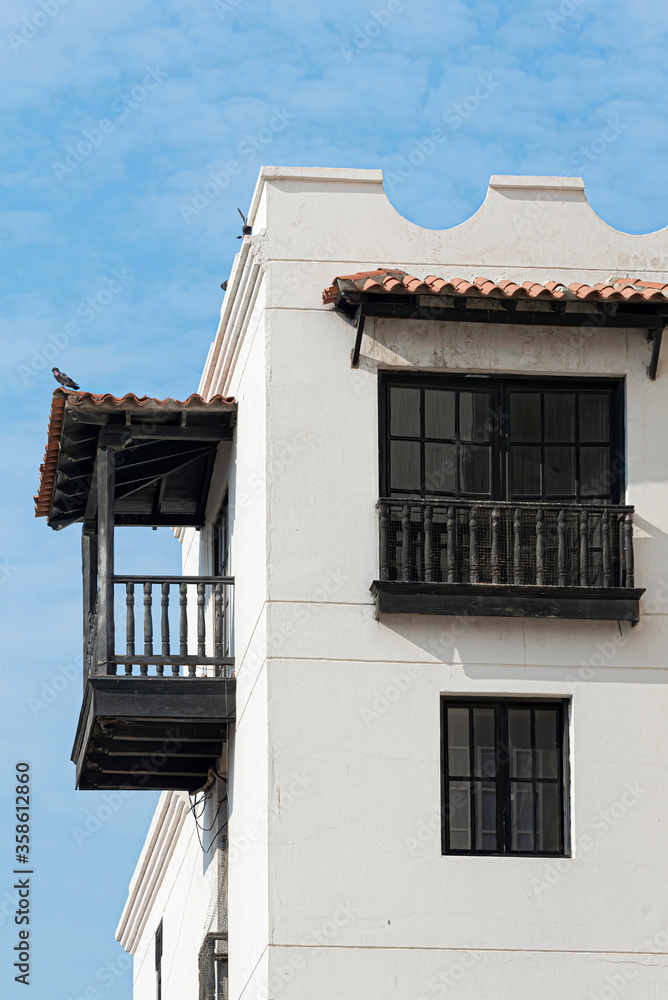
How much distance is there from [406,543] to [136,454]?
159 inches

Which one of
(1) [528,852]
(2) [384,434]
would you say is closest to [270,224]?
(2) [384,434]

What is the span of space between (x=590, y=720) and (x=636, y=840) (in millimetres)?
1145

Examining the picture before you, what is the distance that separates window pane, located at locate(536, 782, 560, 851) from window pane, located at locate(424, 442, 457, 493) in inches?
115

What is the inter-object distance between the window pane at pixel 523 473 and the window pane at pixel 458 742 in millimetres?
2200

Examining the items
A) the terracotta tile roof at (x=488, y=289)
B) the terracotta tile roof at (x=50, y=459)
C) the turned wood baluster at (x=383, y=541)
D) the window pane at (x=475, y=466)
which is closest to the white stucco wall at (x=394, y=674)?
the turned wood baluster at (x=383, y=541)

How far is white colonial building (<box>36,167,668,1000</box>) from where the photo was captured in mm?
17062

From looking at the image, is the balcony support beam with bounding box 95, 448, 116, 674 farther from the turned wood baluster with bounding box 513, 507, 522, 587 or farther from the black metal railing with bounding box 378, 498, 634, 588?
the turned wood baluster with bounding box 513, 507, 522, 587

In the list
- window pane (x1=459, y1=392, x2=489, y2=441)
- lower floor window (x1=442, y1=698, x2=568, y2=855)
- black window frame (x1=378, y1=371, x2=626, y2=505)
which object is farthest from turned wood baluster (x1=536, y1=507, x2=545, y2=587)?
lower floor window (x1=442, y1=698, x2=568, y2=855)

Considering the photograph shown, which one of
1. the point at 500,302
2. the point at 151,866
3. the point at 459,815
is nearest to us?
the point at 459,815

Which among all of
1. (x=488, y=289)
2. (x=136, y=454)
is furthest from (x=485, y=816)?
(x=136, y=454)

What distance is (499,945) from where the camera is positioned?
17.0m

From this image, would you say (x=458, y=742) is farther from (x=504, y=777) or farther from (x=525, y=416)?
(x=525, y=416)

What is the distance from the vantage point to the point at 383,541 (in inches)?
702

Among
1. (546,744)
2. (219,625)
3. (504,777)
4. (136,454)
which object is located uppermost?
(136,454)
